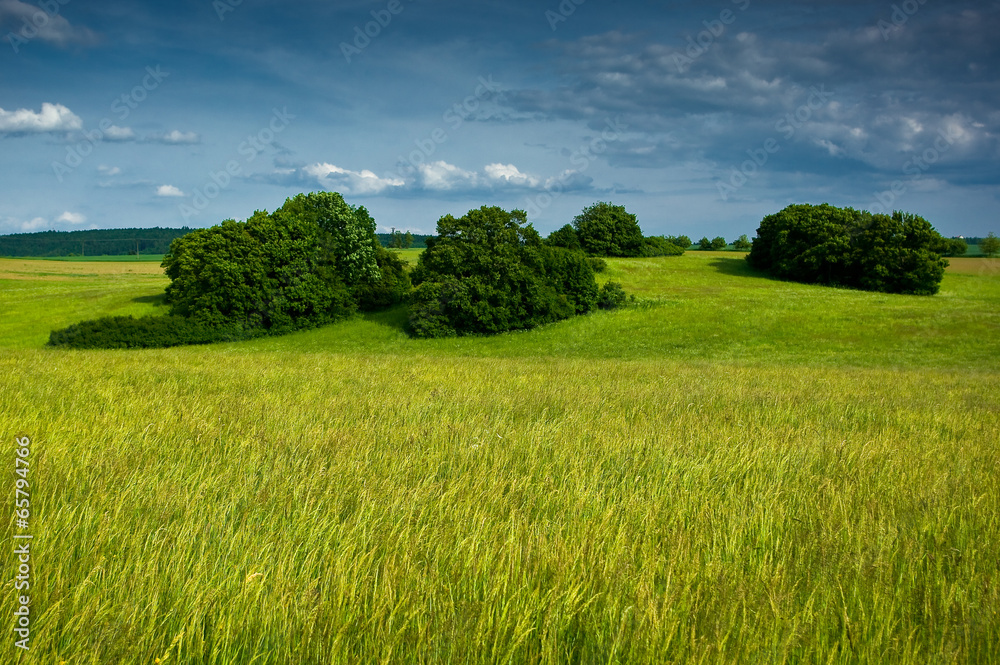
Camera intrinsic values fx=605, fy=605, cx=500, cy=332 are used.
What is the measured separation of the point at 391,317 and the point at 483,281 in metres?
10.1

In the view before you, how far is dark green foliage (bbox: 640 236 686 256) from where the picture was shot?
3593 inches

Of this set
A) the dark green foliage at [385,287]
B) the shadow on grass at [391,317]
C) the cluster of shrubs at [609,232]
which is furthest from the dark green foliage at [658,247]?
the shadow on grass at [391,317]

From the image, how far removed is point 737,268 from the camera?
81.2 metres

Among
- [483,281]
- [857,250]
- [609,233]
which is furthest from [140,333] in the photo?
[857,250]

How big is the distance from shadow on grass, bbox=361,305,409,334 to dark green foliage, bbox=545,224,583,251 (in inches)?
1160

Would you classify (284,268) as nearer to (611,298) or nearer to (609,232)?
(611,298)

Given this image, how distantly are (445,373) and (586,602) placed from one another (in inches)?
436

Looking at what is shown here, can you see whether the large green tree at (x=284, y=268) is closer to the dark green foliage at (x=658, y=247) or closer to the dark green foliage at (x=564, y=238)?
the dark green foliage at (x=564, y=238)

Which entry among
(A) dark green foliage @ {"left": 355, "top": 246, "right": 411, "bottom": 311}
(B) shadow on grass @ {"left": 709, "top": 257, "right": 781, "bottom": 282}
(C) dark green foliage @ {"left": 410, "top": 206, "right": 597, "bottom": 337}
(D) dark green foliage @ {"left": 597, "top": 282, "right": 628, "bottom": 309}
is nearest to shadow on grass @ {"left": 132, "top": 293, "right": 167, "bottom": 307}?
(A) dark green foliage @ {"left": 355, "top": 246, "right": 411, "bottom": 311}

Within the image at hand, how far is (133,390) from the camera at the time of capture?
9.03m

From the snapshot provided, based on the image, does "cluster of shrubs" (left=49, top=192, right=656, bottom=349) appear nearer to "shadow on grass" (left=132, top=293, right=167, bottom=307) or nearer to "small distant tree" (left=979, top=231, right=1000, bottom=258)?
"shadow on grass" (left=132, top=293, right=167, bottom=307)

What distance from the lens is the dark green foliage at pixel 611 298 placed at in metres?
52.9

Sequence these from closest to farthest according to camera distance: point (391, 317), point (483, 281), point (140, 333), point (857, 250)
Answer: point (140, 333) < point (483, 281) < point (391, 317) < point (857, 250)

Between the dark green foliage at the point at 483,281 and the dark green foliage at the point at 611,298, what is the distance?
437cm
